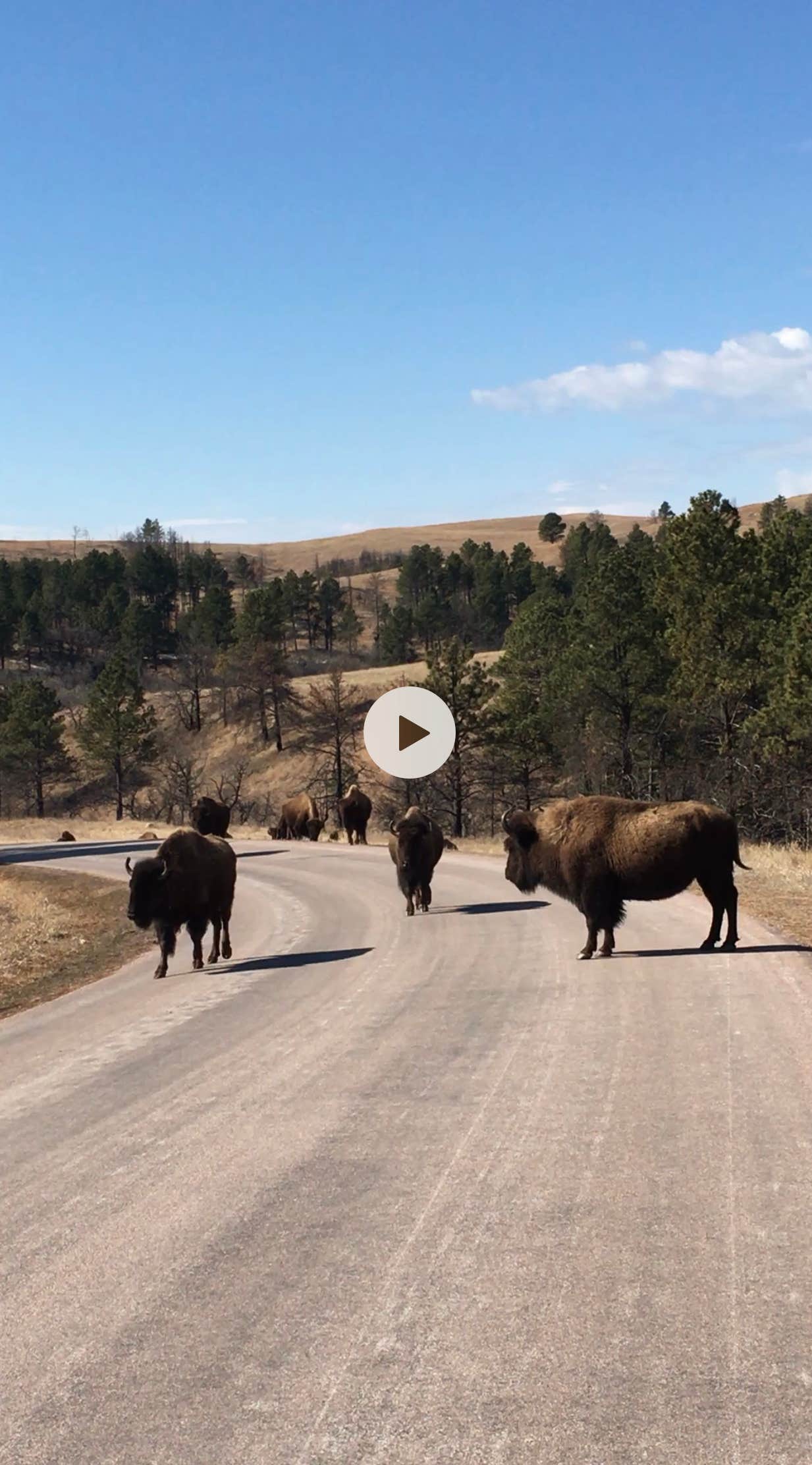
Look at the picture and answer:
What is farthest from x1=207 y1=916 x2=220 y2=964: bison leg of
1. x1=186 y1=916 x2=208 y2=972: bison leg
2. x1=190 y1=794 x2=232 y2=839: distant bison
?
x1=190 y1=794 x2=232 y2=839: distant bison

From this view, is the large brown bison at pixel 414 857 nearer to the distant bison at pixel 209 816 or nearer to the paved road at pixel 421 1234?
the paved road at pixel 421 1234

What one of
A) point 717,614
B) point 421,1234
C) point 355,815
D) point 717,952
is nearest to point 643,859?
point 717,952

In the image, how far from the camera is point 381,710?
8644 centimetres

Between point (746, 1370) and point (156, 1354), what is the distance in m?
2.10

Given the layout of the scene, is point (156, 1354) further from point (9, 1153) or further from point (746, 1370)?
point (9, 1153)

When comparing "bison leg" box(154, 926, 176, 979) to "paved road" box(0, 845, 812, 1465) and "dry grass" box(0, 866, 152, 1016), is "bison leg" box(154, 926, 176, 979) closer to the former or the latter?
"dry grass" box(0, 866, 152, 1016)

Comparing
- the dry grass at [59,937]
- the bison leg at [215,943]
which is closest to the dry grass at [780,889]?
the bison leg at [215,943]

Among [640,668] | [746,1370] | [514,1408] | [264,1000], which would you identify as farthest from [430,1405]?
[640,668]

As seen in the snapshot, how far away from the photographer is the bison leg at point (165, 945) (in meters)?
15.4

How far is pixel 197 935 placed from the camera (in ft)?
52.9

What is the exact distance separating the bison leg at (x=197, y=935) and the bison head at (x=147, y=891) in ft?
2.55

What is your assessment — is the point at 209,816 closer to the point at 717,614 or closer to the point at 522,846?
the point at 717,614

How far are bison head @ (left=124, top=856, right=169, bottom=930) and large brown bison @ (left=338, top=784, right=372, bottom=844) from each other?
2792 cm

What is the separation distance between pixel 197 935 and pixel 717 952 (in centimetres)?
694
